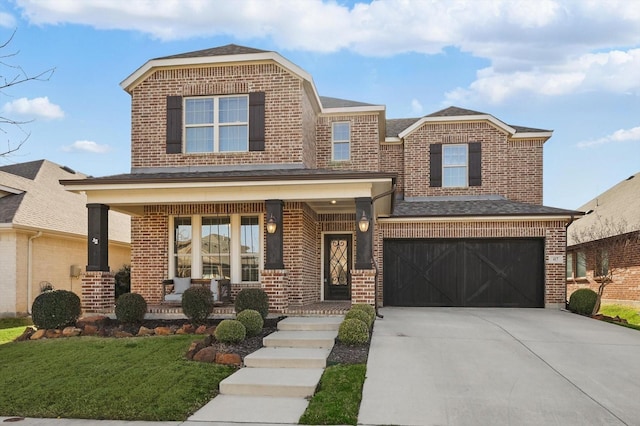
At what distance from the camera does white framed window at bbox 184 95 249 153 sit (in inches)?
548

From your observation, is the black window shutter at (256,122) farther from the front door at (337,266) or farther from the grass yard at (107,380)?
the grass yard at (107,380)

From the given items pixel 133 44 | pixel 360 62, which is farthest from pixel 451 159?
pixel 133 44

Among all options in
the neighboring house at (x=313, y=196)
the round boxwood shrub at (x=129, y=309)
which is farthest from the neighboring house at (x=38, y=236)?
the round boxwood shrub at (x=129, y=309)

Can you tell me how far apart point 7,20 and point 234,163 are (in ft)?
21.9

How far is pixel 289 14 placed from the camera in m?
15.4

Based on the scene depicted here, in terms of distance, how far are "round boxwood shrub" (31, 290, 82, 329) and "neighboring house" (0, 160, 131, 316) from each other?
6127mm

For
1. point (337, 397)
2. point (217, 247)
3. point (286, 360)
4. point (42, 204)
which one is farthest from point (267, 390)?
point (42, 204)

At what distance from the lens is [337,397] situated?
625 cm

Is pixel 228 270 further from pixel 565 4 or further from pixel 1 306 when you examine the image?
pixel 565 4

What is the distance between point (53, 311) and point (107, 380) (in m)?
4.46

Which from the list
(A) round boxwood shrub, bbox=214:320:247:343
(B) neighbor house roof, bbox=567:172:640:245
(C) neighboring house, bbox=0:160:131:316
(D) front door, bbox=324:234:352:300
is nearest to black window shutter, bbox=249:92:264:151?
(D) front door, bbox=324:234:352:300

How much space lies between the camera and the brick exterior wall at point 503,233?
15656mm

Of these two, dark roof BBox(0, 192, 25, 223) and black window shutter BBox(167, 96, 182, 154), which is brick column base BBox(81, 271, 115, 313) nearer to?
black window shutter BBox(167, 96, 182, 154)

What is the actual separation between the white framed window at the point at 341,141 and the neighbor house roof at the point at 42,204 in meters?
8.23
